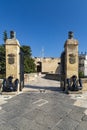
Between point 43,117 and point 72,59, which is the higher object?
point 72,59

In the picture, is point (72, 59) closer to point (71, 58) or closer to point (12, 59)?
point (71, 58)

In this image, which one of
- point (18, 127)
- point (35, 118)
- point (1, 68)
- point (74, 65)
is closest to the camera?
point (18, 127)

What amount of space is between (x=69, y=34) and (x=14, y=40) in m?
3.06

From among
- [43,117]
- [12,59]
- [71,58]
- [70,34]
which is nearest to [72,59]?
[71,58]

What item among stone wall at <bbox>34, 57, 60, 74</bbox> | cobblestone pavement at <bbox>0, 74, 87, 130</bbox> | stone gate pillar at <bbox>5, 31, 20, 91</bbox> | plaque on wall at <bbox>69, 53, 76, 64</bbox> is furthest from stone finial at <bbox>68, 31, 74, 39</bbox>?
stone wall at <bbox>34, 57, 60, 74</bbox>

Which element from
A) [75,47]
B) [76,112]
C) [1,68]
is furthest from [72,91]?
[1,68]

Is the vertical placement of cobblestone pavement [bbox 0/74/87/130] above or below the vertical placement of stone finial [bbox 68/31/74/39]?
below

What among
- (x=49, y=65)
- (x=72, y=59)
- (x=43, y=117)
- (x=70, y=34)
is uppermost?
(x=70, y=34)

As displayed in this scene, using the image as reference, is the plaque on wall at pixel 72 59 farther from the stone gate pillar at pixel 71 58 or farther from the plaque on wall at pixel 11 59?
the plaque on wall at pixel 11 59

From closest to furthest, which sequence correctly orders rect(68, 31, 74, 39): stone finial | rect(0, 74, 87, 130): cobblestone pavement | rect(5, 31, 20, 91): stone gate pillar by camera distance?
rect(0, 74, 87, 130): cobblestone pavement < rect(5, 31, 20, 91): stone gate pillar < rect(68, 31, 74, 39): stone finial

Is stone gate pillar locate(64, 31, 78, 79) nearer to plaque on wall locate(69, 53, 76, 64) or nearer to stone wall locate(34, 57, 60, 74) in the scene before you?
plaque on wall locate(69, 53, 76, 64)

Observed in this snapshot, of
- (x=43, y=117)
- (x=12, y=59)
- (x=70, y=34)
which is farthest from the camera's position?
(x=70, y=34)

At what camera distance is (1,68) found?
80.3 feet

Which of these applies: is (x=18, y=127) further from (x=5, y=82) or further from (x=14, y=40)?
(x=14, y=40)
